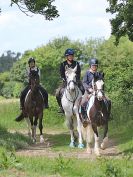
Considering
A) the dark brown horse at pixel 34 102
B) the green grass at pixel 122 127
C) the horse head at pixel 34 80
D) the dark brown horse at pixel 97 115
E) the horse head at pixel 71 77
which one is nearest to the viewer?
the dark brown horse at pixel 97 115

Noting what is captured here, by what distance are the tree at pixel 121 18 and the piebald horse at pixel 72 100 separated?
9069 mm

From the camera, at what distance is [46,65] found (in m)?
98.2

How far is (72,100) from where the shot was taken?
57.4ft

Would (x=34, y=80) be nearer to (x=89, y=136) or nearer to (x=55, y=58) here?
(x=89, y=136)

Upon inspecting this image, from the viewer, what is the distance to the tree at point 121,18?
1020 inches

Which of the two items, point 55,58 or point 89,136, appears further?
point 55,58

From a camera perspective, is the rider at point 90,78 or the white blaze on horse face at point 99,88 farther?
the rider at point 90,78

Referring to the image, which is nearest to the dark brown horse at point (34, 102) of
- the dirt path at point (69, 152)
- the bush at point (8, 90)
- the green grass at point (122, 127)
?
the dirt path at point (69, 152)

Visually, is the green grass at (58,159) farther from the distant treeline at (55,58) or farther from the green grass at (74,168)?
the distant treeline at (55,58)

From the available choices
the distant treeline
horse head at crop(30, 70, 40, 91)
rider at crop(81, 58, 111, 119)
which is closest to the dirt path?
rider at crop(81, 58, 111, 119)

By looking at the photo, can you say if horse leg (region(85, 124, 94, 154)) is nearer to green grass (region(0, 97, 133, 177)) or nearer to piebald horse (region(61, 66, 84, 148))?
green grass (region(0, 97, 133, 177))

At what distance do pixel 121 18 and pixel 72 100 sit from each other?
10.7 m

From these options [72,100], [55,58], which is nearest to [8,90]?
[55,58]

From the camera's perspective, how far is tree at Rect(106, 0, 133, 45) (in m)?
25.9
